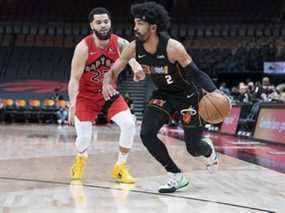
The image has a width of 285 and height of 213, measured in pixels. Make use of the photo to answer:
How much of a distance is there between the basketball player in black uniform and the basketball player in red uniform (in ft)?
1.71

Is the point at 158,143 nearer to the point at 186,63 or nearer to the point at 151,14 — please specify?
the point at 186,63

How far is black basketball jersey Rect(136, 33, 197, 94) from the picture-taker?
4.97 m

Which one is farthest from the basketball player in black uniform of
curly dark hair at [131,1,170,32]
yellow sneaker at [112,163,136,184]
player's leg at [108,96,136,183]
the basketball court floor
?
yellow sneaker at [112,163,136,184]

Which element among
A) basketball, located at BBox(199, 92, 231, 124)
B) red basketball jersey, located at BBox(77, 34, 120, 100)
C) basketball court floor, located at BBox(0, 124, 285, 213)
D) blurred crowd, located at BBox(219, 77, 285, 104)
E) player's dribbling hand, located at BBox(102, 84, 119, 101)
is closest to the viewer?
basketball court floor, located at BBox(0, 124, 285, 213)

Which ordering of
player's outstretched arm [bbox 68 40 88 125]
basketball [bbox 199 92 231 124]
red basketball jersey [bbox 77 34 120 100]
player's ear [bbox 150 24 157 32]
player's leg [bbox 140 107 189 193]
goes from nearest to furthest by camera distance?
basketball [bbox 199 92 231 124] → player's ear [bbox 150 24 157 32] → player's leg [bbox 140 107 189 193] → player's outstretched arm [bbox 68 40 88 125] → red basketball jersey [bbox 77 34 120 100]

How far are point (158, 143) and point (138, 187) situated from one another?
1.80 feet


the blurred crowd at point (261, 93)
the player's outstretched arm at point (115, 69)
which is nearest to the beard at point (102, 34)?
the player's outstretched arm at point (115, 69)

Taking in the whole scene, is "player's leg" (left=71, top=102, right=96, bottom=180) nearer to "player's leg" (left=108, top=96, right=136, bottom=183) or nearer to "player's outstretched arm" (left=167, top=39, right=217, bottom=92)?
"player's leg" (left=108, top=96, right=136, bottom=183)

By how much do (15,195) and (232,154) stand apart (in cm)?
511

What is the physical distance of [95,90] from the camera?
19.7 ft

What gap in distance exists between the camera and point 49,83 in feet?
86.7

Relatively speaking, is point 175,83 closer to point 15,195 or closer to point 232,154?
point 15,195

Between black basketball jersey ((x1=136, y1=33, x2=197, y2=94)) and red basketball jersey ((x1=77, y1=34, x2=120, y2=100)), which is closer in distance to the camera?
black basketball jersey ((x1=136, y1=33, x2=197, y2=94))

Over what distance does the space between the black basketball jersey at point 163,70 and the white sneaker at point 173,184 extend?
81 centimetres
